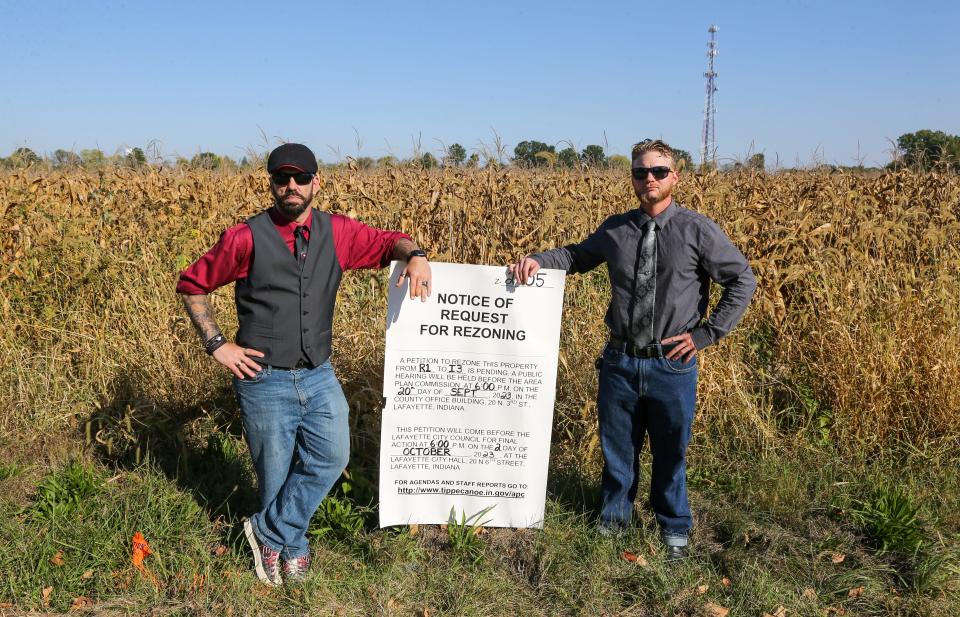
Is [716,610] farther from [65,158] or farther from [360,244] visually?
[65,158]

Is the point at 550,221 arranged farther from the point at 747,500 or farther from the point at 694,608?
the point at 694,608

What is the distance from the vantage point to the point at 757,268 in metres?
6.33

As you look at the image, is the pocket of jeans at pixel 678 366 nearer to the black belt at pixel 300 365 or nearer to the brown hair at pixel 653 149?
the brown hair at pixel 653 149

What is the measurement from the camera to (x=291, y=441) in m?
3.57

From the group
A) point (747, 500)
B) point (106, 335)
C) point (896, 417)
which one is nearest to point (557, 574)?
point (747, 500)

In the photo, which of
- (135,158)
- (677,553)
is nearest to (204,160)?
(135,158)

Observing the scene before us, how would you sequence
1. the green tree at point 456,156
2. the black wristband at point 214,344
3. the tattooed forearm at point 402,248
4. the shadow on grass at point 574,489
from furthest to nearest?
the green tree at point 456,156, the shadow on grass at point 574,489, the tattooed forearm at point 402,248, the black wristband at point 214,344

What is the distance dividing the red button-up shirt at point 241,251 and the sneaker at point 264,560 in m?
1.23

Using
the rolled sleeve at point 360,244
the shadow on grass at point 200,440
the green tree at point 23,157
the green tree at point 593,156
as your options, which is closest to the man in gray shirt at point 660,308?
the rolled sleeve at point 360,244

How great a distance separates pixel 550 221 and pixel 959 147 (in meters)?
7.63

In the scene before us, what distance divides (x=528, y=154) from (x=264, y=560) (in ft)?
20.7

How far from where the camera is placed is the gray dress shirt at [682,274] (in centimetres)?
363

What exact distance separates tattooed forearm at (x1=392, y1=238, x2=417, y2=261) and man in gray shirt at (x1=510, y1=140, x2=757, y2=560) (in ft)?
1.87

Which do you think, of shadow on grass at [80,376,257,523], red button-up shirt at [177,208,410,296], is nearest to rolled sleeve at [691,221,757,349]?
red button-up shirt at [177,208,410,296]
